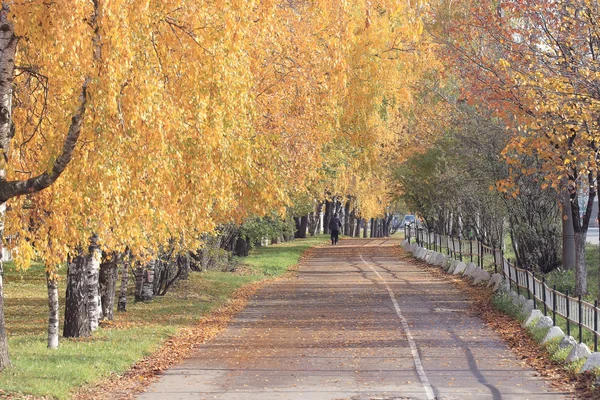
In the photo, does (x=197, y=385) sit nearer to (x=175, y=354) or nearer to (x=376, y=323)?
(x=175, y=354)

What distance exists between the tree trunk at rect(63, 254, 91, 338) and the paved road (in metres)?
2.47

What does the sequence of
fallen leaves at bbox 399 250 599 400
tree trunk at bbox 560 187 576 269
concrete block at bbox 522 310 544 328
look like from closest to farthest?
fallen leaves at bbox 399 250 599 400, concrete block at bbox 522 310 544 328, tree trunk at bbox 560 187 576 269

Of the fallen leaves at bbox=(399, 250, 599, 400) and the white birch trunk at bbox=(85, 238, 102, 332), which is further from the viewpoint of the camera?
the white birch trunk at bbox=(85, 238, 102, 332)

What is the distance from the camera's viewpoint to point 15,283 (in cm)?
3183

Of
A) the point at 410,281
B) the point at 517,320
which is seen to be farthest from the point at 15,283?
the point at 517,320

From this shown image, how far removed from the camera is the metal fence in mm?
14938

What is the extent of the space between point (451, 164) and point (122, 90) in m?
25.6

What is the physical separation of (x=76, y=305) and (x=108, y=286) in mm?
3251

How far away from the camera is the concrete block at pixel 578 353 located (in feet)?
47.0

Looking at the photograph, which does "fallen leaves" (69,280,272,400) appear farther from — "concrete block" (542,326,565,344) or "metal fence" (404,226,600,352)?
"metal fence" (404,226,600,352)

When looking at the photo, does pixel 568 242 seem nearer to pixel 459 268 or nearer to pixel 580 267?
pixel 580 267

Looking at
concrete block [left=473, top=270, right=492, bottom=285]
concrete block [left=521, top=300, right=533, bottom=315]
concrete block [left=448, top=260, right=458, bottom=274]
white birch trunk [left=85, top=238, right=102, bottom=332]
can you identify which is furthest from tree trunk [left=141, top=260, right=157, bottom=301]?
concrete block [left=448, top=260, right=458, bottom=274]

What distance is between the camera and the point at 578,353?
47.3 feet

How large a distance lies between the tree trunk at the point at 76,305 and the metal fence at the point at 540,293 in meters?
8.61
